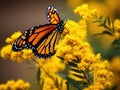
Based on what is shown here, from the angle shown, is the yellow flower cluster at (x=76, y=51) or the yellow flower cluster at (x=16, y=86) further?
the yellow flower cluster at (x=16, y=86)

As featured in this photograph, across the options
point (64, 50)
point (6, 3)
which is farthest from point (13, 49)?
point (6, 3)

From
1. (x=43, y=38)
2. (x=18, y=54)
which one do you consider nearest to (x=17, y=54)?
(x=18, y=54)

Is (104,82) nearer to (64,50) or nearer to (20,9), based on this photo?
(64,50)

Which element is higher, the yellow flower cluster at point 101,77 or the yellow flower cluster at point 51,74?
the yellow flower cluster at point 51,74

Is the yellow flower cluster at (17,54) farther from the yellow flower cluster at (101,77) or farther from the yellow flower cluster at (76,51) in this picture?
the yellow flower cluster at (101,77)

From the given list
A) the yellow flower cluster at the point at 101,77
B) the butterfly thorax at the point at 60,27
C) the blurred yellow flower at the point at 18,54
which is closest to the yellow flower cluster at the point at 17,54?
the blurred yellow flower at the point at 18,54

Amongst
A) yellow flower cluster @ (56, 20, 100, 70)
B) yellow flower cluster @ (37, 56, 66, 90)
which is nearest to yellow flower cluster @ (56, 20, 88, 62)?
yellow flower cluster @ (56, 20, 100, 70)
